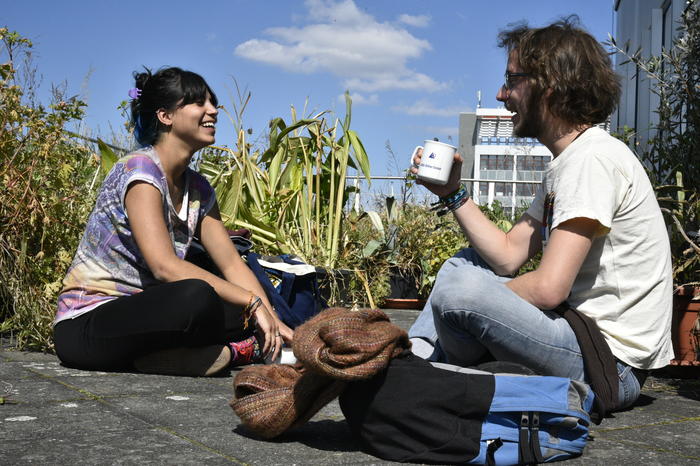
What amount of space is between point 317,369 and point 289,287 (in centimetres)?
189

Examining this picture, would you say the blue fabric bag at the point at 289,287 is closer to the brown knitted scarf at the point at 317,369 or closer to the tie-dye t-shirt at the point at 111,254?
the tie-dye t-shirt at the point at 111,254

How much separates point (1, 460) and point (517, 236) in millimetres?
1660

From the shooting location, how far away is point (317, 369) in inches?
64.9

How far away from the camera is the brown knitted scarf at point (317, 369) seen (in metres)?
1.65

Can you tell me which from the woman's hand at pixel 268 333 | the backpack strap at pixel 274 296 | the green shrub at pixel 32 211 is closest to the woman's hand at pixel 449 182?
the woman's hand at pixel 268 333

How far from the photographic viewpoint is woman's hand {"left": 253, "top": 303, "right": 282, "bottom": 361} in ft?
8.64

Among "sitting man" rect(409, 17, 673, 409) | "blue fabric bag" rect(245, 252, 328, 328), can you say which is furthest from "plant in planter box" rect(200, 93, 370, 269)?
"sitting man" rect(409, 17, 673, 409)

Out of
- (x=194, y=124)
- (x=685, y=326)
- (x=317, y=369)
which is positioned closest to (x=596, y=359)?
(x=317, y=369)

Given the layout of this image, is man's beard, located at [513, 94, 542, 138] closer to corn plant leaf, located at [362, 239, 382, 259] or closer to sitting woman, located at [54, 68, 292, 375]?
sitting woman, located at [54, 68, 292, 375]

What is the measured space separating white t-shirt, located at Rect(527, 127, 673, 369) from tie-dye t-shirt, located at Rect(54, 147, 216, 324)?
155 centimetres

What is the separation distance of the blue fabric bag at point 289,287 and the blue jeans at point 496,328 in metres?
1.38

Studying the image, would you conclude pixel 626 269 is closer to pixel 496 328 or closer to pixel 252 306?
pixel 496 328

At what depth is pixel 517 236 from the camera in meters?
2.51

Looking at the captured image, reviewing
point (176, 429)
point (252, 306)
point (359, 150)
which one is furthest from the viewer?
point (359, 150)
